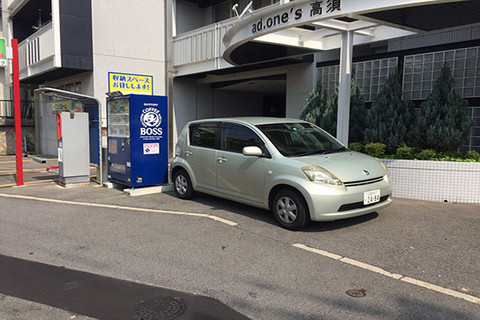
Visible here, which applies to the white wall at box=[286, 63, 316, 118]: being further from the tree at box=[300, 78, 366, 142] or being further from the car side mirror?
the car side mirror

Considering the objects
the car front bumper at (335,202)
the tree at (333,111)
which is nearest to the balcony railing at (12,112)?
the tree at (333,111)

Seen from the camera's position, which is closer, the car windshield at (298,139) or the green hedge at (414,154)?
the car windshield at (298,139)

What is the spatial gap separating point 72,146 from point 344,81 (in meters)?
6.45

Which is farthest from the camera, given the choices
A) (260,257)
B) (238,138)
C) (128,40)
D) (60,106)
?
(60,106)

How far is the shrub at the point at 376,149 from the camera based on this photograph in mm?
7992

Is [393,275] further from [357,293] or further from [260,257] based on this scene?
[260,257]

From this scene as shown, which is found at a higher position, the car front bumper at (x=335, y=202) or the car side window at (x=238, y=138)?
the car side window at (x=238, y=138)

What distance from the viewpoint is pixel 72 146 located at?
29.3ft

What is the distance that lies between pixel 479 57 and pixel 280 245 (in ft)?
21.5

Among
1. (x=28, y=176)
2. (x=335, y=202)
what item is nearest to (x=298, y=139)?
(x=335, y=202)

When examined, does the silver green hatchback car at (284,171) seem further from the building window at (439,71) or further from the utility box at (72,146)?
the building window at (439,71)

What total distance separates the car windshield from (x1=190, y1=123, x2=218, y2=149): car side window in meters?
1.05

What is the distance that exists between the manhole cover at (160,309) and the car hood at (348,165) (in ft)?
8.85

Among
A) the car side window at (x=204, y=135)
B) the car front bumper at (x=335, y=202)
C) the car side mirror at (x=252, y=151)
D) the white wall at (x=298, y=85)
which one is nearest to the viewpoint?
the car front bumper at (x=335, y=202)
